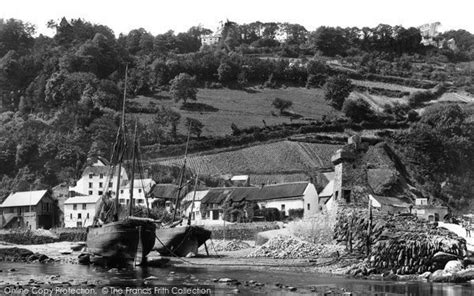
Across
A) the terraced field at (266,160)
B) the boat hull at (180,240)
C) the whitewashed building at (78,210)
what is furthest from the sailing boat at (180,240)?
the terraced field at (266,160)

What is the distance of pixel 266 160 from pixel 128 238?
56783mm

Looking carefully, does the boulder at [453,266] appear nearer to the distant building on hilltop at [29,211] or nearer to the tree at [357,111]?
the distant building on hilltop at [29,211]

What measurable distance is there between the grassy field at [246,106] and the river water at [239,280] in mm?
70870

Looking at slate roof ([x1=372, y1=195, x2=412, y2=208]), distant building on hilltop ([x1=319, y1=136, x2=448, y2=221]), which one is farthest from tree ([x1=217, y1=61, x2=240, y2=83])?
slate roof ([x1=372, y1=195, x2=412, y2=208])

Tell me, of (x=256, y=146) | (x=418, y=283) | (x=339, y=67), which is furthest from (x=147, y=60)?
(x=418, y=283)

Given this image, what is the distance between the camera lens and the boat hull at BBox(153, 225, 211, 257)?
5725 centimetres

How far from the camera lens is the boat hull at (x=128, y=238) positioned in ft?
168

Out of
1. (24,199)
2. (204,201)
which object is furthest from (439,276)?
(24,199)

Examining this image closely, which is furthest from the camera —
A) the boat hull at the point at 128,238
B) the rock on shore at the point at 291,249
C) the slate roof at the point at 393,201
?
the slate roof at the point at 393,201

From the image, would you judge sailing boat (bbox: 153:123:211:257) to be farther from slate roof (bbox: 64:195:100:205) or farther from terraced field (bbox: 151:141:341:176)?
terraced field (bbox: 151:141:341:176)

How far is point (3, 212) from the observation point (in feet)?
303

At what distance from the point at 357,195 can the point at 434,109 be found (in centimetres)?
8654

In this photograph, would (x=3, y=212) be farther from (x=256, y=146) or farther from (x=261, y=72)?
(x=261, y=72)

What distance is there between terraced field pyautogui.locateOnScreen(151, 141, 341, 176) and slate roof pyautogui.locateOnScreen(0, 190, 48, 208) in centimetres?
1797
